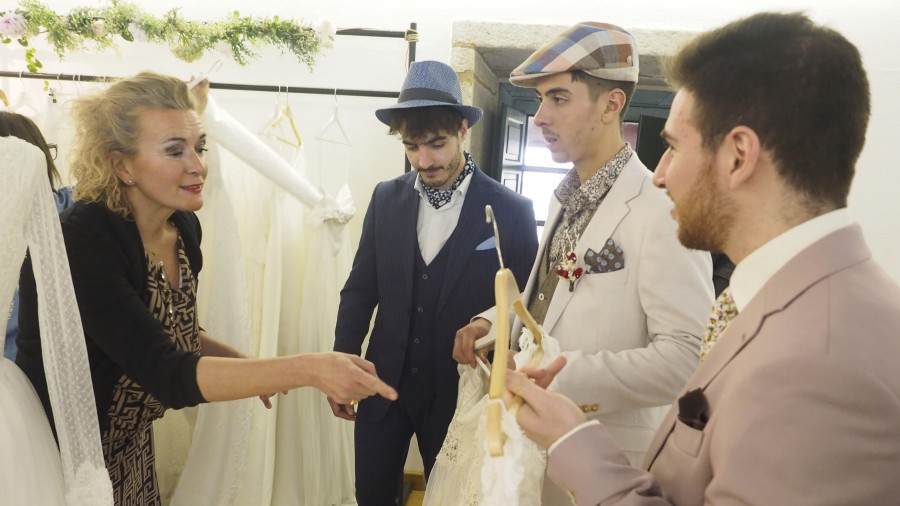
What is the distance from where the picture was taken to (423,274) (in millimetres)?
2299

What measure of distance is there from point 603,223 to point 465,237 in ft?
2.65

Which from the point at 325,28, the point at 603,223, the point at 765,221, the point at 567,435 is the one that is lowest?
the point at 567,435

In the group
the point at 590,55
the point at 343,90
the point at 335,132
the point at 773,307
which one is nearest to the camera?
the point at 773,307

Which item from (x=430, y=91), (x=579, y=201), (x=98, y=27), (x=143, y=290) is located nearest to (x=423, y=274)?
(x=430, y=91)

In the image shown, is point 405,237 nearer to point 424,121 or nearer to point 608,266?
point 424,121

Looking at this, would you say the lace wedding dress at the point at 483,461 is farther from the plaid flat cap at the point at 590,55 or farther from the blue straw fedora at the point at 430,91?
the blue straw fedora at the point at 430,91

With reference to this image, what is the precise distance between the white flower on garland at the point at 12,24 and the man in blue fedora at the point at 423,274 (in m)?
1.69

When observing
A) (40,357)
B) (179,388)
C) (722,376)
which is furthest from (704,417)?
(40,357)

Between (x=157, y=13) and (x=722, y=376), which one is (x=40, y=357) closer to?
(x=722, y=376)

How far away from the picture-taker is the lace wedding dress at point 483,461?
39.4 inches

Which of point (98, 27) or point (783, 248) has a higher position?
point (98, 27)

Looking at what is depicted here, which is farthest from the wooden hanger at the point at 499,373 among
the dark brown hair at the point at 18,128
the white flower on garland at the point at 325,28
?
the dark brown hair at the point at 18,128

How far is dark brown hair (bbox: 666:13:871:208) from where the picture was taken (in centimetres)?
81

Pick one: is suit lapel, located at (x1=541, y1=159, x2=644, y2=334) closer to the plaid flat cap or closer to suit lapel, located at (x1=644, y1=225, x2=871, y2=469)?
the plaid flat cap
